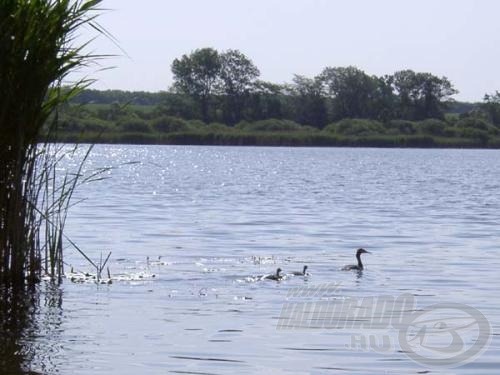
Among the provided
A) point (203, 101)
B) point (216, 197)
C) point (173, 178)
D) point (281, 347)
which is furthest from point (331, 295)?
point (203, 101)

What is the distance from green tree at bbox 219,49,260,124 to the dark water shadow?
306 feet

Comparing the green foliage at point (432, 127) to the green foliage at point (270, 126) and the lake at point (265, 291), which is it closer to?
the green foliage at point (270, 126)

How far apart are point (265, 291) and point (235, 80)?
95.5 metres

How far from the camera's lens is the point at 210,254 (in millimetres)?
19672

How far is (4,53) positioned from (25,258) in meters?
2.24


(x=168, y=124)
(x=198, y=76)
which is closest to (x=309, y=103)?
(x=198, y=76)

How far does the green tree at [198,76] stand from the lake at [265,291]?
74.8 meters

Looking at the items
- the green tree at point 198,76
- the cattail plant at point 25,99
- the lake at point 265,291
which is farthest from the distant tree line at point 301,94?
the cattail plant at point 25,99

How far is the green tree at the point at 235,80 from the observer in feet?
352

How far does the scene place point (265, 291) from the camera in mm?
15086

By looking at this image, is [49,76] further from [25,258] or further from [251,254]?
[251,254]

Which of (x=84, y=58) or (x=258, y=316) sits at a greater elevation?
(x=84, y=58)

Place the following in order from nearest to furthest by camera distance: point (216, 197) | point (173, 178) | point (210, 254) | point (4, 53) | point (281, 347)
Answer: point (281, 347) < point (4, 53) < point (210, 254) < point (216, 197) < point (173, 178)

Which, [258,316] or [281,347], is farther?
[258,316]
